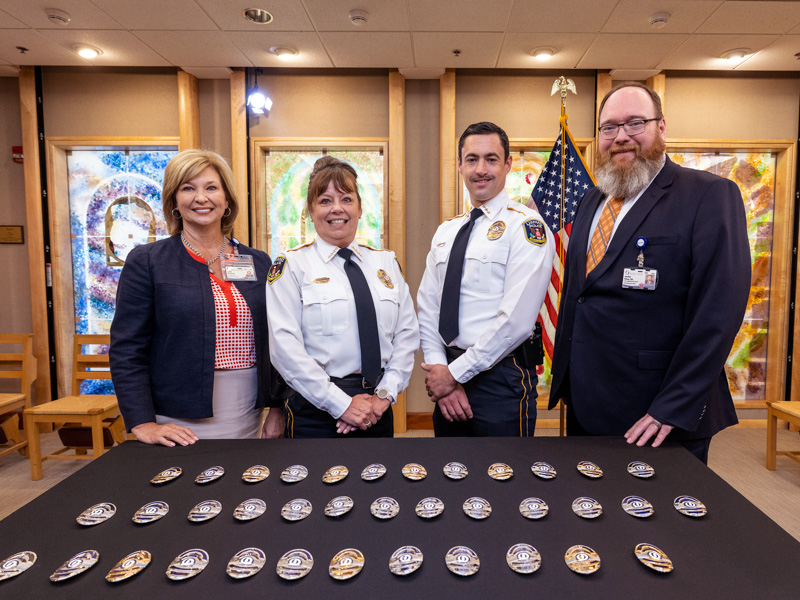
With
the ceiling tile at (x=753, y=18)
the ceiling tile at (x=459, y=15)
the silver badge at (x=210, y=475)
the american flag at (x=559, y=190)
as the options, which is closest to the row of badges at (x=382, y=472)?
the silver badge at (x=210, y=475)

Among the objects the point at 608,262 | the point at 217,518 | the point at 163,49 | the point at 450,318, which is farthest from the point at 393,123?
the point at 217,518

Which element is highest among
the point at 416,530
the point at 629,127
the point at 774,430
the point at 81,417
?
the point at 629,127

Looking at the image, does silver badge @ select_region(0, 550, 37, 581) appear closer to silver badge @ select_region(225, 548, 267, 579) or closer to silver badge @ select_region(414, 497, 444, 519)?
silver badge @ select_region(225, 548, 267, 579)

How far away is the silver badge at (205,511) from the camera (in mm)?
792

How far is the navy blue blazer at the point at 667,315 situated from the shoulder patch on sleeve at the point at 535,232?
24 cm

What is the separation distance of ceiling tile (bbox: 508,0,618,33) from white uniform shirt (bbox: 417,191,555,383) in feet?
5.93

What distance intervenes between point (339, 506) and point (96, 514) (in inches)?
16.8

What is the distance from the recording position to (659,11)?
298cm

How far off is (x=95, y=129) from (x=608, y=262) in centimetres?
454

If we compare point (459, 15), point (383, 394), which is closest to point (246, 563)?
point (383, 394)

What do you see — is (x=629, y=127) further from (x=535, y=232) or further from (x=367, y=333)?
(x=367, y=333)

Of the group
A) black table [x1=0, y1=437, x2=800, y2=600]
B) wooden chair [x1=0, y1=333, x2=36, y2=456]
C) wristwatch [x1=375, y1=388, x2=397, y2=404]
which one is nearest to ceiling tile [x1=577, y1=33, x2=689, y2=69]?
wristwatch [x1=375, y1=388, x2=397, y2=404]

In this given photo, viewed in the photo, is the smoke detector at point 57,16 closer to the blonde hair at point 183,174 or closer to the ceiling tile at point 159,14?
the ceiling tile at point 159,14

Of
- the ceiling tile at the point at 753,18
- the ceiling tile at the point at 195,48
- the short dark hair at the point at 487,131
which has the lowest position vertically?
the short dark hair at the point at 487,131
